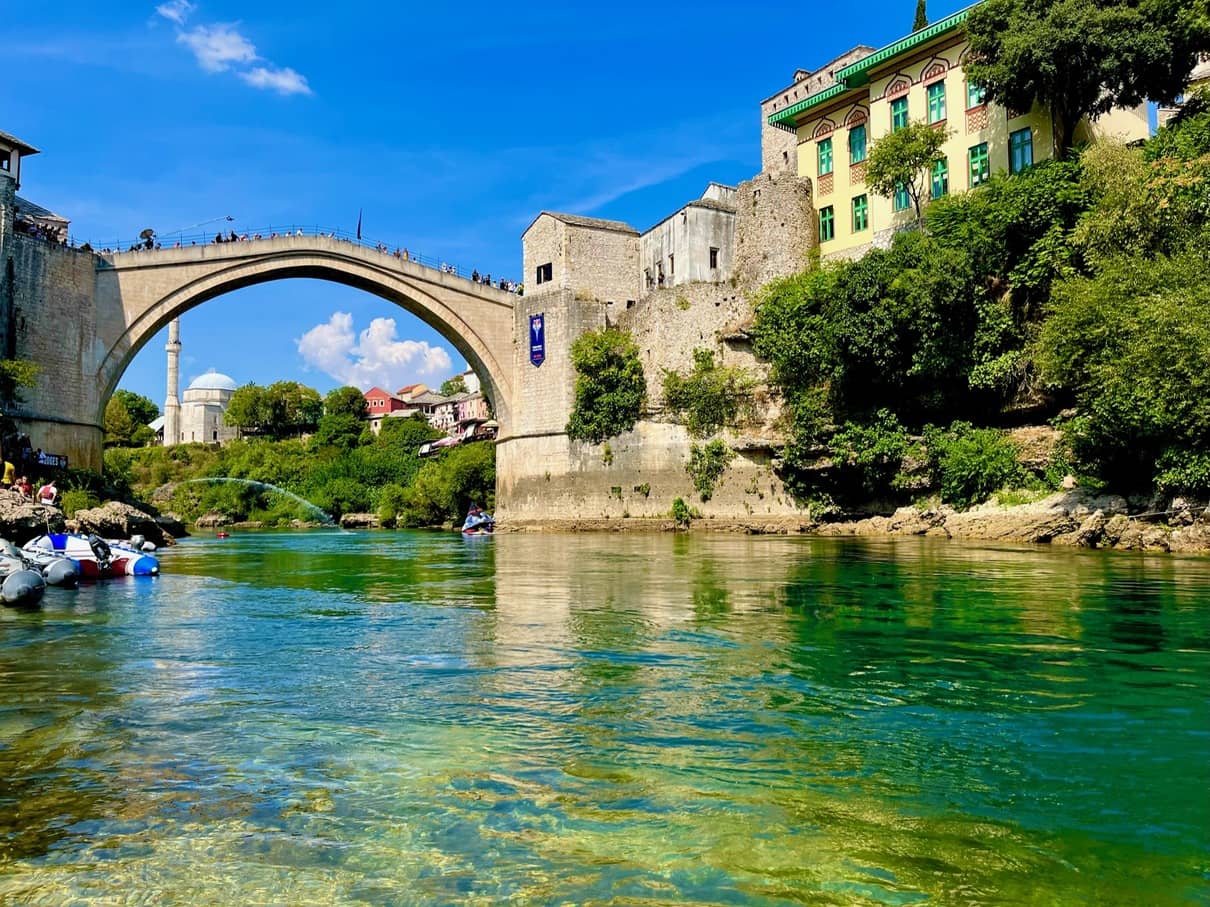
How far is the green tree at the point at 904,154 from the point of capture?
25.7 metres

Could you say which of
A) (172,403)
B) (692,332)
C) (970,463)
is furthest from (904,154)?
(172,403)

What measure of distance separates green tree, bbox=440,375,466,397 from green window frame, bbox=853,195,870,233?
68.0 m

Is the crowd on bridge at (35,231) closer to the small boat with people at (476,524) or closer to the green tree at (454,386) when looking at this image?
the small boat with people at (476,524)

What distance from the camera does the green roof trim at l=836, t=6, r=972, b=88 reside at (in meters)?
25.7

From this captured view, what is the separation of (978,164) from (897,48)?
15.1ft

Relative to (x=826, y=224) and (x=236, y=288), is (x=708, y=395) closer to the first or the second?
(x=826, y=224)

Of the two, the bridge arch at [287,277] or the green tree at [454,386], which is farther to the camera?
the green tree at [454,386]

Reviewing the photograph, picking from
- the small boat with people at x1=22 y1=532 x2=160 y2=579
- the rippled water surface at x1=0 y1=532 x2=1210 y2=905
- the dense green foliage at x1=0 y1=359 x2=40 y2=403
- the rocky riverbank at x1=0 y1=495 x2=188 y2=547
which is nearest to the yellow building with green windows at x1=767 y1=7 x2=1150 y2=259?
the rippled water surface at x1=0 y1=532 x2=1210 y2=905

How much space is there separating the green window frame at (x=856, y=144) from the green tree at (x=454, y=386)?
68.0 meters

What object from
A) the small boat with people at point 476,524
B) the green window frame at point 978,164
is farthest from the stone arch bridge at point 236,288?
the green window frame at point 978,164

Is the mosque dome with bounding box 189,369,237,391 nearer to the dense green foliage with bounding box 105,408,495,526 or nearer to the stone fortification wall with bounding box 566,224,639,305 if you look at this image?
the dense green foliage with bounding box 105,408,495,526

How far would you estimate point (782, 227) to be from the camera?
3117 centimetres

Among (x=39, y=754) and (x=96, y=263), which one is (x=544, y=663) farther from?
(x=96, y=263)

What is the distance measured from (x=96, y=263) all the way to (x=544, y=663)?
30236 mm
